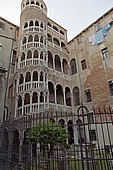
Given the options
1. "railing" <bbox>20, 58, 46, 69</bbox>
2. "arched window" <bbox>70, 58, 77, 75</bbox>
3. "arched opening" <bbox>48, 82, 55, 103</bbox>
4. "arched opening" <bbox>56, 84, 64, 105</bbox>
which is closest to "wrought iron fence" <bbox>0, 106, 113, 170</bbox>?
"railing" <bbox>20, 58, 46, 69</bbox>

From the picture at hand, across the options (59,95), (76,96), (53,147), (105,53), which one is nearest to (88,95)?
(76,96)

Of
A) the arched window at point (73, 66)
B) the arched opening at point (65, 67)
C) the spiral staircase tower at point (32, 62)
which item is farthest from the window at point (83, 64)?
the spiral staircase tower at point (32, 62)

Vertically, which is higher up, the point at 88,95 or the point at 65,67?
the point at 65,67

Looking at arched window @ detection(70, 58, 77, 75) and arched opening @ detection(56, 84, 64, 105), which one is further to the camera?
arched window @ detection(70, 58, 77, 75)

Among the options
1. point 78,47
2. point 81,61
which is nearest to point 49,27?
point 78,47

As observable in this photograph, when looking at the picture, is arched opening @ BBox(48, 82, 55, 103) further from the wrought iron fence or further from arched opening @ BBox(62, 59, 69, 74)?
the wrought iron fence

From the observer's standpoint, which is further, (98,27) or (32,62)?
(98,27)

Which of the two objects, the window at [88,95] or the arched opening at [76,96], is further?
the arched opening at [76,96]

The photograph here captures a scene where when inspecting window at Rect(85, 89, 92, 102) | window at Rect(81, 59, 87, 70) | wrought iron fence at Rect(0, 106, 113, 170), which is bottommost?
wrought iron fence at Rect(0, 106, 113, 170)

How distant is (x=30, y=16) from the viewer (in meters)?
19.6

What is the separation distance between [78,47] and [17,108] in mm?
12975

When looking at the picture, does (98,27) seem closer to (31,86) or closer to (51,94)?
(51,94)

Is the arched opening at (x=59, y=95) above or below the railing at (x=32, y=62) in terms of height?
below

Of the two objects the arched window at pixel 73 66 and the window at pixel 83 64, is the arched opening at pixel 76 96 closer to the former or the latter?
the arched window at pixel 73 66
